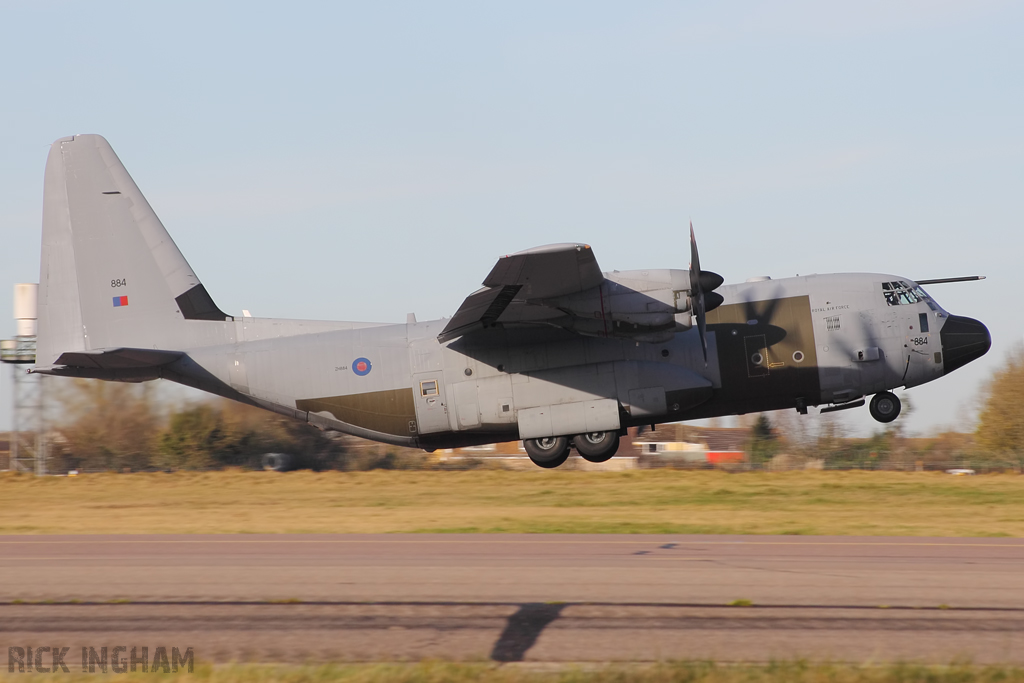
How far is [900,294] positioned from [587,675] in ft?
43.6

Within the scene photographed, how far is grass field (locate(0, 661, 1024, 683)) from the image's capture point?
30.8 feet

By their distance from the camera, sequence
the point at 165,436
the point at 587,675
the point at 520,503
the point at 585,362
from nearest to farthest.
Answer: the point at 587,675
the point at 585,362
the point at 520,503
the point at 165,436

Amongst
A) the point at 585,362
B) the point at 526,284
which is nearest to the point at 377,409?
the point at 585,362

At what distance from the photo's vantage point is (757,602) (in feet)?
42.8

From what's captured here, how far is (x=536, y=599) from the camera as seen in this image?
44.4 ft

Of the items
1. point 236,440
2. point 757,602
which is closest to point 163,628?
point 757,602

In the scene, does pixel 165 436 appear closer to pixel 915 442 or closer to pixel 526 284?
pixel 526 284

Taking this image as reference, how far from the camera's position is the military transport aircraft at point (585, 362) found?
750 inches

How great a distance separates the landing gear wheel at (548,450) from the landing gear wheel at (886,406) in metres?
6.69

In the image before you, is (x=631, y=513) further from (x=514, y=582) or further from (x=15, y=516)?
(x=15, y=516)

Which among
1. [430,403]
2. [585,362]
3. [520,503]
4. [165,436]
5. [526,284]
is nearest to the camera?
[526,284]

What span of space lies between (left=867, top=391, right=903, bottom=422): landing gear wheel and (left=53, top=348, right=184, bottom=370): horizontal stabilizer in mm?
15194

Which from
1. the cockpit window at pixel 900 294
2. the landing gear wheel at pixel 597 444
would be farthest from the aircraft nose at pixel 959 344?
the landing gear wheel at pixel 597 444

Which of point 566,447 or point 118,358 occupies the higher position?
point 118,358
